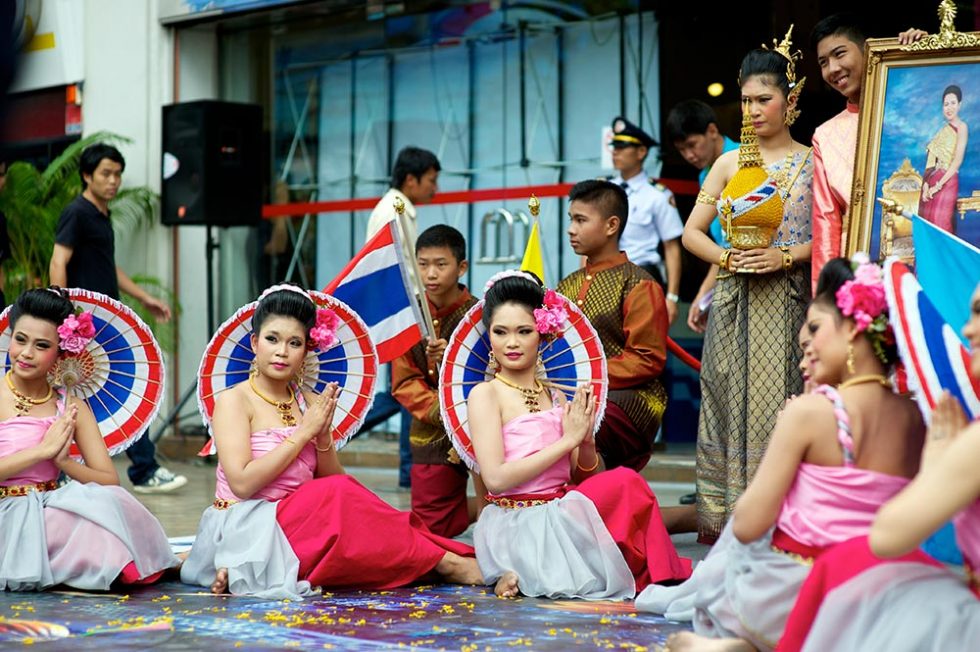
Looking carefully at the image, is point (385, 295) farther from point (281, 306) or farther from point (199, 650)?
point (199, 650)

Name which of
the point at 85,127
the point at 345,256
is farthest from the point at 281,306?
the point at 85,127

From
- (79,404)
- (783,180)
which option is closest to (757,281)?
(783,180)

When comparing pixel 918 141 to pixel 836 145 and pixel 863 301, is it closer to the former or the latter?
pixel 836 145

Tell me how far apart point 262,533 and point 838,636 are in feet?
7.45

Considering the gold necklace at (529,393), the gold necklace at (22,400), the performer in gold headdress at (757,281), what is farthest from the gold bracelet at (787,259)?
the gold necklace at (22,400)

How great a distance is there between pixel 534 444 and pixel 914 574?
2.03m

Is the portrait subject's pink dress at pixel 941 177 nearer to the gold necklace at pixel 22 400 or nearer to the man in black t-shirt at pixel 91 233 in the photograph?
the gold necklace at pixel 22 400

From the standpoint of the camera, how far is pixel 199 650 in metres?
3.94

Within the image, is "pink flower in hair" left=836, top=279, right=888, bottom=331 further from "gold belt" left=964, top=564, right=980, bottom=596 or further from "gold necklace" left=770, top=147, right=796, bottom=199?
"gold necklace" left=770, top=147, right=796, bottom=199

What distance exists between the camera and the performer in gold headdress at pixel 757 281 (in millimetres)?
5457

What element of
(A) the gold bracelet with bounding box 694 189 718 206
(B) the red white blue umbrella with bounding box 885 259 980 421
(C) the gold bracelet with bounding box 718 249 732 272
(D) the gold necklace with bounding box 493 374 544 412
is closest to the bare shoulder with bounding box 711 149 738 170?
(A) the gold bracelet with bounding box 694 189 718 206

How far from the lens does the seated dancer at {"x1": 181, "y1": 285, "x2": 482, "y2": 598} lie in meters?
4.92

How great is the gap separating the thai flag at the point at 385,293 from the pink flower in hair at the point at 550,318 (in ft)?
3.16

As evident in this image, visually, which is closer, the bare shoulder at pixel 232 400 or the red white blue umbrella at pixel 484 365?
the bare shoulder at pixel 232 400
